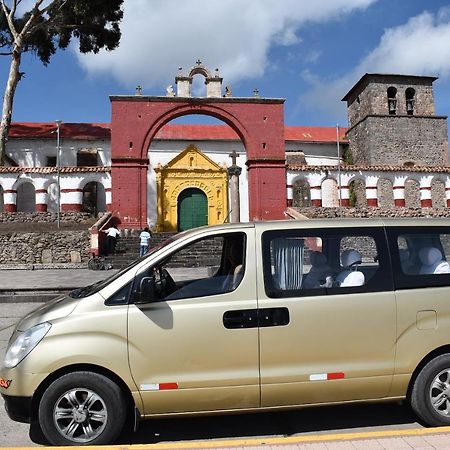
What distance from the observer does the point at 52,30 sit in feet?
94.0

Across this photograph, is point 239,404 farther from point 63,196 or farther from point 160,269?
point 63,196

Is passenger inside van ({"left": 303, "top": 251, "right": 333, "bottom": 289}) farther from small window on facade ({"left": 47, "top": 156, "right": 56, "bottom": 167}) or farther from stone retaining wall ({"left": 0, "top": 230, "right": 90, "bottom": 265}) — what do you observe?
small window on facade ({"left": 47, "top": 156, "right": 56, "bottom": 167})

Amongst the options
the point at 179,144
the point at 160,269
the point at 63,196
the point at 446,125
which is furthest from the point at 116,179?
the point at 446,125

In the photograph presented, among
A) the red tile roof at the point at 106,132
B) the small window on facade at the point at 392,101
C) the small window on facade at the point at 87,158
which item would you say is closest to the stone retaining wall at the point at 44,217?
the small window on facade at the point at 87,158

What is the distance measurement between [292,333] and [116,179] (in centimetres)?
2103

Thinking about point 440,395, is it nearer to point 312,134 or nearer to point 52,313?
point 52,313

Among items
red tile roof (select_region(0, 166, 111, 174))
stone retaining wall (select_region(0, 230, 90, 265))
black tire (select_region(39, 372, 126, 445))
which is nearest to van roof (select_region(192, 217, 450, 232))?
black tire (select_region(39, 372, 126, 445))

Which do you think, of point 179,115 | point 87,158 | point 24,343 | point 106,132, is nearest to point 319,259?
point 24,343

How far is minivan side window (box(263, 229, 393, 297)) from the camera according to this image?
377 cm

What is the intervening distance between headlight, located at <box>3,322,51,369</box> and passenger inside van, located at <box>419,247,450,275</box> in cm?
322

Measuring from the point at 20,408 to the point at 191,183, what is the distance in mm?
26485

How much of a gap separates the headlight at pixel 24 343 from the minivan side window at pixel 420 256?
2936 mm

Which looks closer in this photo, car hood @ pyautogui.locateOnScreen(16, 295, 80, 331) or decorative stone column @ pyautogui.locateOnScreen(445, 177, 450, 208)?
car hood @ pyautogui.locateOnScreen(16, 295, 80, 331)

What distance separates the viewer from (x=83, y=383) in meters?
3.43
